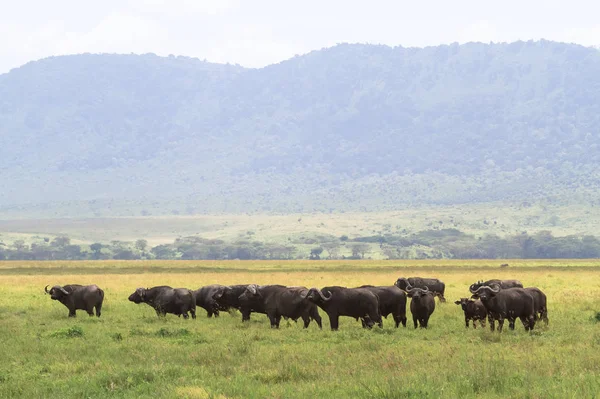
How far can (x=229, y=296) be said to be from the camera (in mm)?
30312

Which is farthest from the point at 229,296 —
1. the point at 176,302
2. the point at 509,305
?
the point at 509,305

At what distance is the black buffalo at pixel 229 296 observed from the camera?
98.8 feet

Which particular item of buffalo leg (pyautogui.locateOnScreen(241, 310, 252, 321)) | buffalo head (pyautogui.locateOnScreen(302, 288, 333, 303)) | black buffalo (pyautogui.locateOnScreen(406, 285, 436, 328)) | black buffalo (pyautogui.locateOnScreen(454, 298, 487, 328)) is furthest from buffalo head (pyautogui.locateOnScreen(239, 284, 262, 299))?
black buffalo (pyautogui.locateOnScreen(454, 298, 487, 328))

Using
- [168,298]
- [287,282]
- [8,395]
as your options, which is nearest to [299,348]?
[8,395]

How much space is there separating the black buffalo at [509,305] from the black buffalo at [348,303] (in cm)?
318

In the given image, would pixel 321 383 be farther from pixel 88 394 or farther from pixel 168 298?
pixel 168 298

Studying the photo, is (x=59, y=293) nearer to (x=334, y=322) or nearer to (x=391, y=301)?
(x=334, y=322)

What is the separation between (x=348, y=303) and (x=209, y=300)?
7481 millimetres

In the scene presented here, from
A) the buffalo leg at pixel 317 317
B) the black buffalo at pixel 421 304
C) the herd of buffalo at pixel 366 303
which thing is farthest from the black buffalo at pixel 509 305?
the buffalo leg at pixel 317 317

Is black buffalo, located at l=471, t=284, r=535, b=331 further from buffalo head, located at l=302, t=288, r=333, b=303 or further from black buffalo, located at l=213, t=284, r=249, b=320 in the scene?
black buffalo, located at l=213, t=284, r=249, b=320

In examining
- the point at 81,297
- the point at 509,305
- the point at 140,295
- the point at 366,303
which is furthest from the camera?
the point at 140,295

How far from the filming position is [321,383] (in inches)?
617

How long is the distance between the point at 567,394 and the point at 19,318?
71.9ft

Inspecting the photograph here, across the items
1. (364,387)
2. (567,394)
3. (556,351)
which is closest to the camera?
(567,394)
